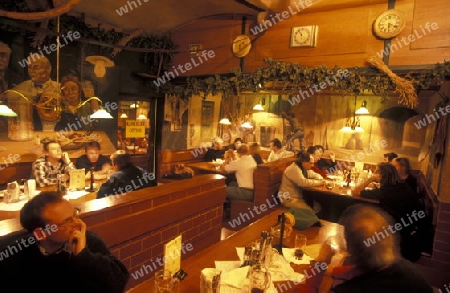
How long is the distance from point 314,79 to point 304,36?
94 centimetres

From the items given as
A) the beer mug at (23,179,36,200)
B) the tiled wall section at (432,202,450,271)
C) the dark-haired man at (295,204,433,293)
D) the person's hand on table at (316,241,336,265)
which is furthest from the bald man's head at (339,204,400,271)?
the beer mug at (23,179,36,200)

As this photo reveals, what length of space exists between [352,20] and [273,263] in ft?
14.8

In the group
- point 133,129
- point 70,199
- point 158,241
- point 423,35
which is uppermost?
point 423,35

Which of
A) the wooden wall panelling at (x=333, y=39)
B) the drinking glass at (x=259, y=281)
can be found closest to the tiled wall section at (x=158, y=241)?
the drinking glass at (x=259, y=281)

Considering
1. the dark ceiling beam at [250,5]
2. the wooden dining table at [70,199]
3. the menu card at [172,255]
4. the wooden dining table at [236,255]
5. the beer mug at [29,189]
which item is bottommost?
the wooden dining table at [70,199]

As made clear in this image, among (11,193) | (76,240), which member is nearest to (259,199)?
(11,193)

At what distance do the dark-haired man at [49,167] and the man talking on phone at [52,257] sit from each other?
2.83 meters

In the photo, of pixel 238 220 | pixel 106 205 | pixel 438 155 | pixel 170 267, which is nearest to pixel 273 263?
pixel 170 267

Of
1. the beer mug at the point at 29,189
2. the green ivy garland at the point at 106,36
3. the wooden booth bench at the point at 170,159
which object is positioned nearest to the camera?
the beer mug at the point at 29,189

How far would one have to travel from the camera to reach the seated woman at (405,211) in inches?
145

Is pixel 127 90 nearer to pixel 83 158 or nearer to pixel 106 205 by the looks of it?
pixel 83 158

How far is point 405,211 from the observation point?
370 cm

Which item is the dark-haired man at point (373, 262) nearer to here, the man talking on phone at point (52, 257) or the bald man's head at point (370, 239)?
the bald man's head at point (370, 239)

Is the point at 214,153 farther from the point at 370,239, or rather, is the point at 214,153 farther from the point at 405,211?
the point at 370,239
